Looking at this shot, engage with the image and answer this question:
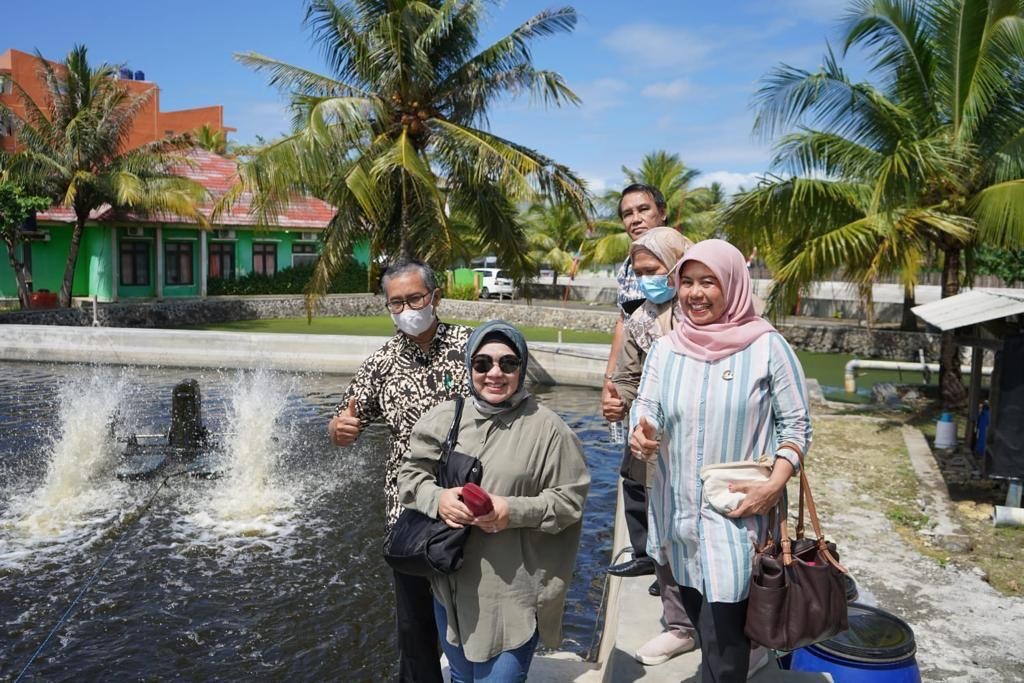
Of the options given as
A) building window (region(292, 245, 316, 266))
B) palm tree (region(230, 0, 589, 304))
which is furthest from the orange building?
palm tree (region(230, 0, 589, 304))

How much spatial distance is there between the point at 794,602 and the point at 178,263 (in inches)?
1216

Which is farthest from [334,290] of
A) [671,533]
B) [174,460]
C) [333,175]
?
[671,533]

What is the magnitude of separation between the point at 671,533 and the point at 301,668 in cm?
319

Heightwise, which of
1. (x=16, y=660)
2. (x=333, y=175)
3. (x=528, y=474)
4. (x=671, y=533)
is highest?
(x=333, y=175)

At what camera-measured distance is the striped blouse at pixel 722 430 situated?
2711 mm

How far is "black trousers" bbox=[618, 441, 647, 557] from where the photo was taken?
160 inches

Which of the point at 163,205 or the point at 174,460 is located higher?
the point at 163,205

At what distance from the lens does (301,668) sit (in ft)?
16.9

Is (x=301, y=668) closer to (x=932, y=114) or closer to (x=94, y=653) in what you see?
(x=94, y=653)

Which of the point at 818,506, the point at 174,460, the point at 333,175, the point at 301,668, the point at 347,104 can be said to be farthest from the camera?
the point at 333,175

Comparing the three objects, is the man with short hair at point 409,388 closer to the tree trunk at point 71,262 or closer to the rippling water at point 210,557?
the rippling water at point 210,557

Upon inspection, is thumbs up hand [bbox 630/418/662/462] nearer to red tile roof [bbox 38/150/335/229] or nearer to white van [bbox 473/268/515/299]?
red tile roof [bbox 38/150/335/229]

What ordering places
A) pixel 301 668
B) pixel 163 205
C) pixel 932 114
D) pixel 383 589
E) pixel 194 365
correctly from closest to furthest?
pixel 301 668
pixel 383 589
pixel 932 114
pixel 194 365
pixel 163 205

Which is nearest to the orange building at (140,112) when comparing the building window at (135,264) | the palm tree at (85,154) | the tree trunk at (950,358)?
the palm tree at (85,154)
